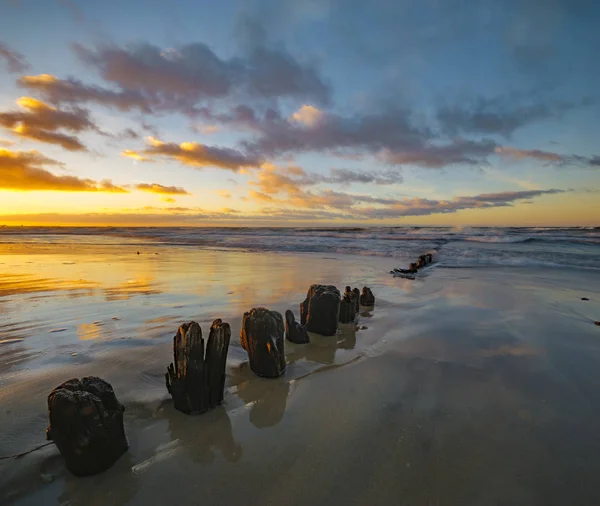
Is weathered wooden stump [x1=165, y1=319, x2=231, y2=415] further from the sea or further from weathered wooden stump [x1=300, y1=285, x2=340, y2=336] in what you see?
the sea

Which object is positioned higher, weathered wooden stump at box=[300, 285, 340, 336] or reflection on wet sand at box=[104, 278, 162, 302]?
weathered wooden stump at box=[300, 285, 340, 336]

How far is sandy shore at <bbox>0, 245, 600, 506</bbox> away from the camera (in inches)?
90.9

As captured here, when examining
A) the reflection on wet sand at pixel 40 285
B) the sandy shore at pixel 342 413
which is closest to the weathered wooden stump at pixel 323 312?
the sandy shore at pixel 342 413

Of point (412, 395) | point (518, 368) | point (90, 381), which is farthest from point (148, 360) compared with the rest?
point (518, 368)

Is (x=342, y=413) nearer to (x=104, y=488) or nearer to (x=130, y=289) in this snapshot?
(x=104, y=488)

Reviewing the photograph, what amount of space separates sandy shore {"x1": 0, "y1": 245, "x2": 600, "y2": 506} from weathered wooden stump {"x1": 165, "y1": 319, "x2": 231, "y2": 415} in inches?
5.6

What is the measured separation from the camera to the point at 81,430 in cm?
232

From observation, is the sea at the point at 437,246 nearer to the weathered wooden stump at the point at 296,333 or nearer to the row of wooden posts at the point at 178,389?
the weathered wooden stump at the point at 296,333

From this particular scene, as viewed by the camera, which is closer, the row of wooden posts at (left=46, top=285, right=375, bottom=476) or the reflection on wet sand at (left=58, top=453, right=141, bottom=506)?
the reflection on wet sand at (left=58, top=453, right=141, bottom=506)

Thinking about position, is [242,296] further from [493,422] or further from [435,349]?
[493,422]

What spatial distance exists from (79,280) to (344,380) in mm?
10404

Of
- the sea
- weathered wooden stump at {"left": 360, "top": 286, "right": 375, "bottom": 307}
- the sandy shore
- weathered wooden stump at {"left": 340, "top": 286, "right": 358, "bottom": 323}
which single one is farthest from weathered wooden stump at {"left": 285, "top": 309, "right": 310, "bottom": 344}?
the sea

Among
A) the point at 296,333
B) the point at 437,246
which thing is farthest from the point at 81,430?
the point at 437,246

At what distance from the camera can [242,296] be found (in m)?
8.68
